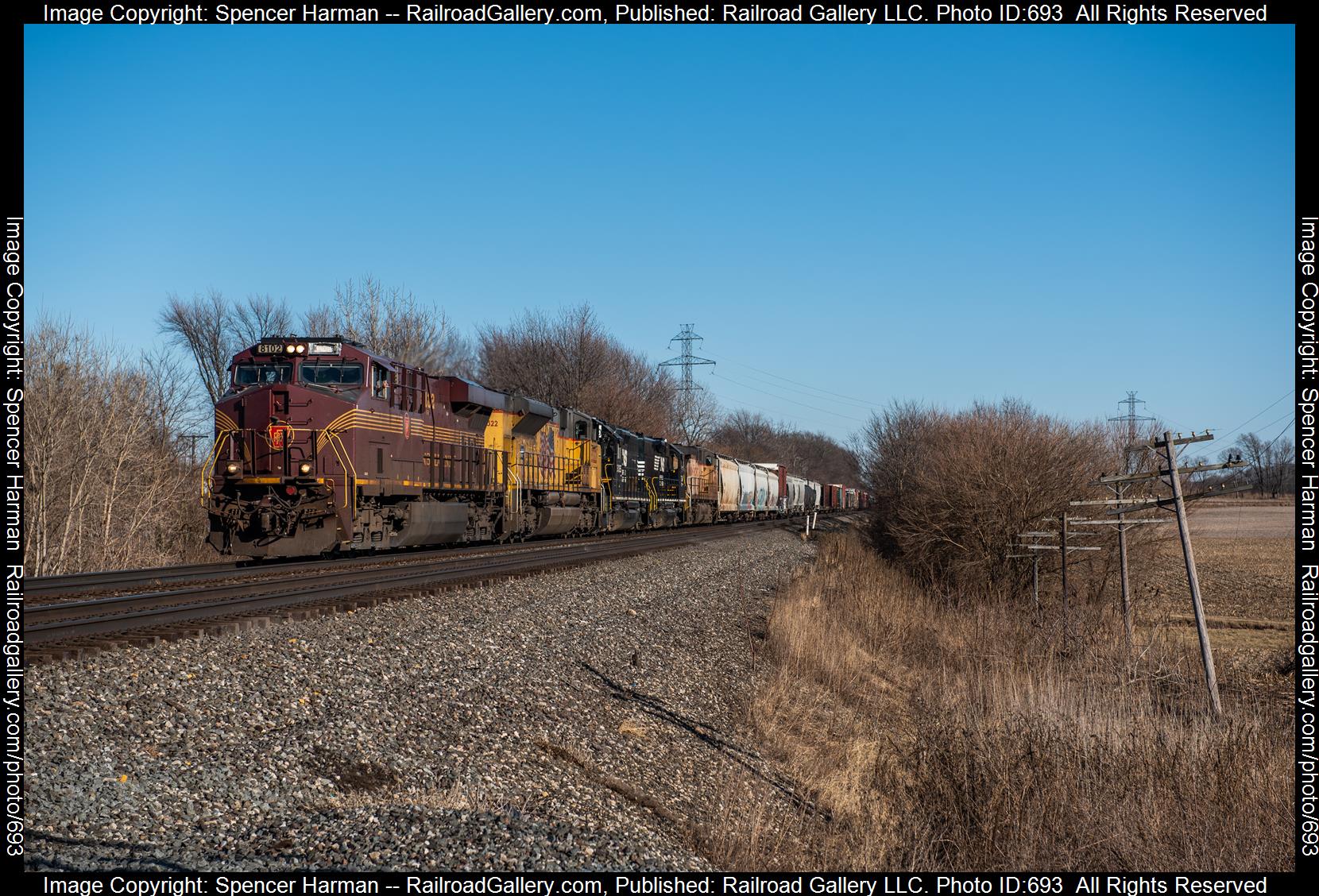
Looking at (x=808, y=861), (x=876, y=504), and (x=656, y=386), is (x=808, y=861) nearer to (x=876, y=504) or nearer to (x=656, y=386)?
(x=876, y=504)

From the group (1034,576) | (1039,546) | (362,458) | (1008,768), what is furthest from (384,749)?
(1034,576)

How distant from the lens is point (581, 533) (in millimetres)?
30344

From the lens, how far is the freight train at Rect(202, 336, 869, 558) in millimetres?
15250

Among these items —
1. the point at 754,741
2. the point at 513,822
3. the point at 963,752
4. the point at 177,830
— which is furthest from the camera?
the point at 754,741

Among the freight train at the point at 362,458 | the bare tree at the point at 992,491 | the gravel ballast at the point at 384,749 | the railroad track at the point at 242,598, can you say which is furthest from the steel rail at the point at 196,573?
the bare tree at the point at 992,491

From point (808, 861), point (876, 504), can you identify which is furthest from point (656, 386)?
point (808, 861)

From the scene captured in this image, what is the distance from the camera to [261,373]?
16234 mm

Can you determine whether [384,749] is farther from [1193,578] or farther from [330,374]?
[330,374]

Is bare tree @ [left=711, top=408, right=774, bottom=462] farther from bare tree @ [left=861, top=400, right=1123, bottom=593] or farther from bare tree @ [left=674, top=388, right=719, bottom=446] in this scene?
bare tree @ [left=861, top=400, right=1123, bottom=593]

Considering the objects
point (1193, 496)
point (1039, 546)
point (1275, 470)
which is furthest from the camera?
point (1275, 470)

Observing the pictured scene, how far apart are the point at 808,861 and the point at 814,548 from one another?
90.8ft

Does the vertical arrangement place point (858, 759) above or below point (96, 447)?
below

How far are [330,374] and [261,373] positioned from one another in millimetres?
1281

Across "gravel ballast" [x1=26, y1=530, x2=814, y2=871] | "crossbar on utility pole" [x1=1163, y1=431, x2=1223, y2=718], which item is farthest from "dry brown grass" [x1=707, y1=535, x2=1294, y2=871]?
"gravel ballast" [x1=26, y1=530, x2=814, y2=871]
